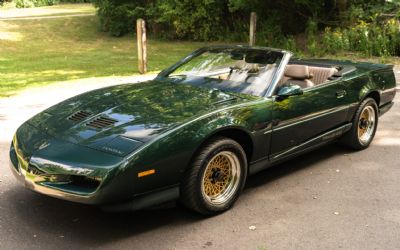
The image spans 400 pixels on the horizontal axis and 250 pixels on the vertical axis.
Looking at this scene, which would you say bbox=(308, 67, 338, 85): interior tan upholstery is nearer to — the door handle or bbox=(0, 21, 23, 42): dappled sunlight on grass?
the door handle

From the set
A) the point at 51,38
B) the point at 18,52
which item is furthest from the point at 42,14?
the point at 18,52

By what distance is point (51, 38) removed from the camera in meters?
20.5

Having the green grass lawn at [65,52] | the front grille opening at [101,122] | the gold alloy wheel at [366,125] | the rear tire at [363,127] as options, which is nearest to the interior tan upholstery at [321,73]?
the rear tire at [363,127]

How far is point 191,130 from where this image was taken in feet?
12.3

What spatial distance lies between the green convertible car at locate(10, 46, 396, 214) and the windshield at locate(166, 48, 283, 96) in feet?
0.04

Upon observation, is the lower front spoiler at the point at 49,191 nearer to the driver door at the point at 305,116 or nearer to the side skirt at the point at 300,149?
the side skirt at the point at 300,149

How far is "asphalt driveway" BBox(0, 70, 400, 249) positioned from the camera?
357 cm

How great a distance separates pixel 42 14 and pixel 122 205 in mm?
26687

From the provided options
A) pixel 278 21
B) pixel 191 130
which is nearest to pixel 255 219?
pixel 191 130

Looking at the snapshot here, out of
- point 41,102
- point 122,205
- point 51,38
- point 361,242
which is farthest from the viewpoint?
point 51,38

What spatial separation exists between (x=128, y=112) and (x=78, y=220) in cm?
99

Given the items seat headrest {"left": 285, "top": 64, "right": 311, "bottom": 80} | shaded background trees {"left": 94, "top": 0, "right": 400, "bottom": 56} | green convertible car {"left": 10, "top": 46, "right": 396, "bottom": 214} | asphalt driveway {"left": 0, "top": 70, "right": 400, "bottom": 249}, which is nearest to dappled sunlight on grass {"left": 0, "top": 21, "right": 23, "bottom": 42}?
shaded background trees {"left": 94, "top": 0, "right": 400, "bottom": 56}

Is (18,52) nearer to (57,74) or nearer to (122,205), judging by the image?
(57,74)

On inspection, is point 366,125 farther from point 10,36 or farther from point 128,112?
point 10,36
